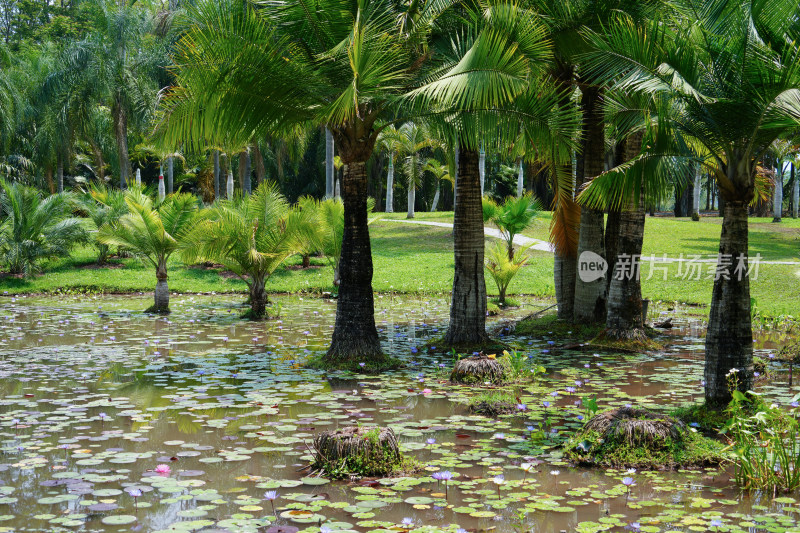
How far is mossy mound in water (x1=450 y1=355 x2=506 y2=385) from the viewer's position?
8898 mm

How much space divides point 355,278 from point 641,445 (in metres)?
4.89

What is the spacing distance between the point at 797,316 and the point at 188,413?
1199 cm

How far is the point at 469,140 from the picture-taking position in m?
9.34

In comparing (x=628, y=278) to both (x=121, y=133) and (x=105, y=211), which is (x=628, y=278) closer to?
(x=105, y=211)

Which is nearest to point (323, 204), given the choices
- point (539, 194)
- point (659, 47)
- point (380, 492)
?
point (659, 47)

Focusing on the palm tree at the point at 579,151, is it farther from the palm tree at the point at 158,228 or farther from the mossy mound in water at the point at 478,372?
the palm tree at the point at 158,228

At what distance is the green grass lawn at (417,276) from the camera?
727 inches

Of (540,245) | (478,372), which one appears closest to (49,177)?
(540,245)

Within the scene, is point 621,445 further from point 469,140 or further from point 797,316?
point 797,316

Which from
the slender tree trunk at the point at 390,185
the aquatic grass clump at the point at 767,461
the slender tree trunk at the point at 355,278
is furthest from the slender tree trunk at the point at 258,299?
the slender tree trunk at the point at 390,185

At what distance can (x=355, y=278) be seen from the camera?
9883mm

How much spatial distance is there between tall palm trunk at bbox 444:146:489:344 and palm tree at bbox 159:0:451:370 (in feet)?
4.94

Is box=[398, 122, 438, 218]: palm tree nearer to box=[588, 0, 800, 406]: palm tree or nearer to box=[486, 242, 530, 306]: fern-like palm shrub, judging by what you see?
box=[486, 242, 530, 306]: fern-like palm shrub

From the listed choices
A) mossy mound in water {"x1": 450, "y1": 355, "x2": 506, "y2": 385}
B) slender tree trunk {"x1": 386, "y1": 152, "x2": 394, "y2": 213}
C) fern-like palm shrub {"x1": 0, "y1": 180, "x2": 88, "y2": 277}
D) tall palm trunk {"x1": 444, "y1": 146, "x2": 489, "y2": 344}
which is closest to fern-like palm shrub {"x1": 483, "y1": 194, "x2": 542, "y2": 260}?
tall palm trunk {"x1": 444, "y1": 146, "x2": 489, "y2": 344}
